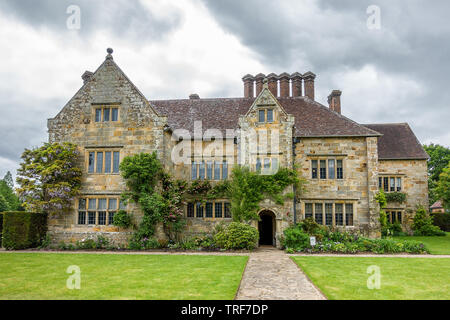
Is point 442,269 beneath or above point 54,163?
beneath

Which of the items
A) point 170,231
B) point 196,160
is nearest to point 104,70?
point 196,160

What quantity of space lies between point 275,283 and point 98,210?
14.2 m

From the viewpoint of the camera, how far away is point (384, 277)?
11.0 meters

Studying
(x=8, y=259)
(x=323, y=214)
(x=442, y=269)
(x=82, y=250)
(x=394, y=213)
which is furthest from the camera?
(x=394, y=213)

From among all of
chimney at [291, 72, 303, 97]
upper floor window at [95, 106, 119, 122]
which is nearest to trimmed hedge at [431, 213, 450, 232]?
chimney at [291, 72, 303, 97]

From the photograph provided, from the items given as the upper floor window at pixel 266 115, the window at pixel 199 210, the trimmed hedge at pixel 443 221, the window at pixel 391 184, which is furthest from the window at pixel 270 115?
the trimmed hedge at pixel 443 221

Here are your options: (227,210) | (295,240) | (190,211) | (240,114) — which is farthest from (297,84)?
(295,240)

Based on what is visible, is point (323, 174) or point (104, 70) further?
point (323, 174)

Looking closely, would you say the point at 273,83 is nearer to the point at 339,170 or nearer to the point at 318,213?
the point at 339,170

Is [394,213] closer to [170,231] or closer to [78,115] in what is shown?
[170,231]

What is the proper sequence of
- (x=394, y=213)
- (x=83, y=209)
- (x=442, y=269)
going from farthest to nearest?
(x=394, y=213)
(x=83, y=209)
(x=442, y=269)

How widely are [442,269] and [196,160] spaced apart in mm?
15582

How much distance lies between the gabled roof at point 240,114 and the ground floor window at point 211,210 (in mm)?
5491

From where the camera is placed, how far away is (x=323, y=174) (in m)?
23.2
